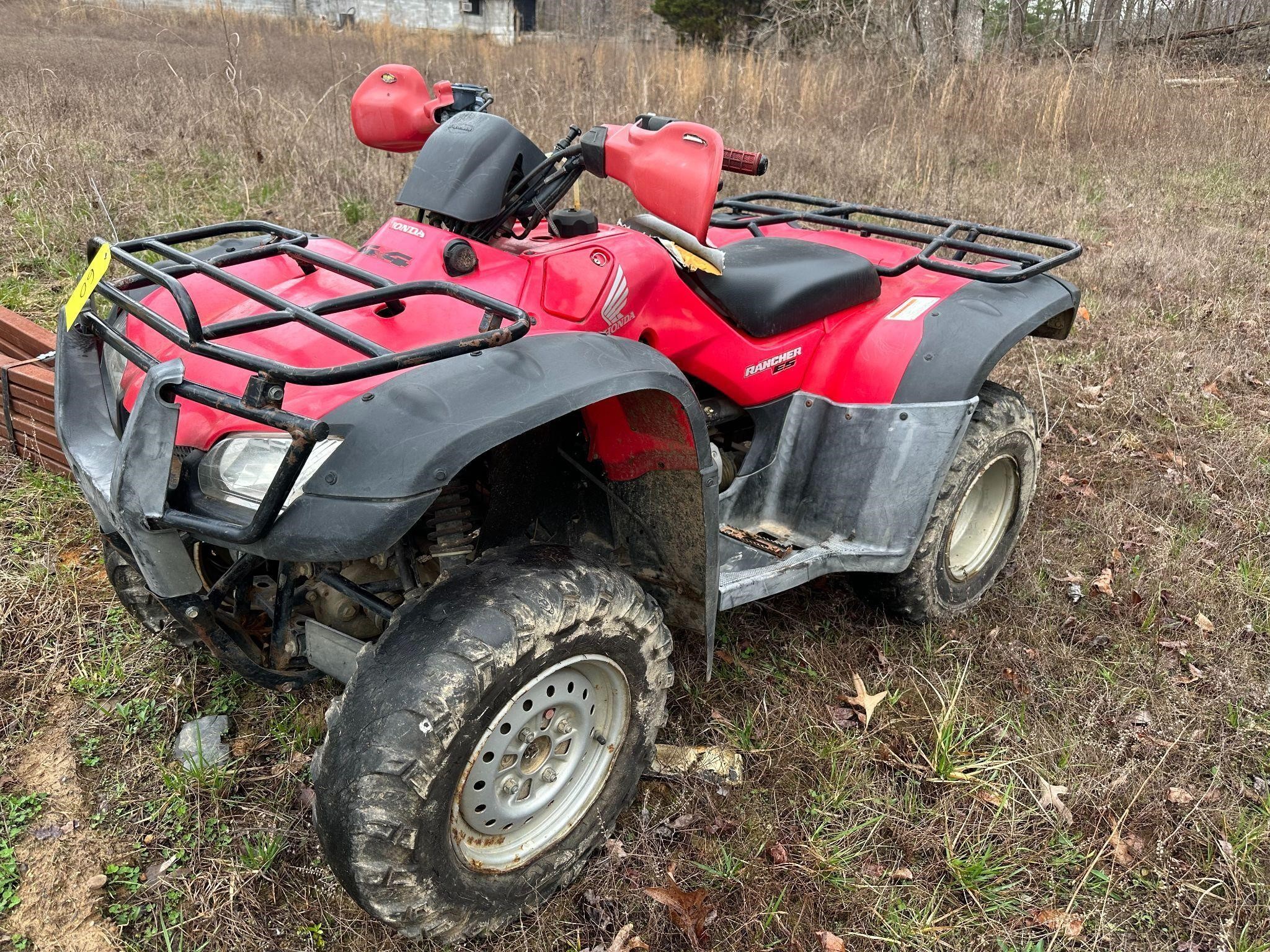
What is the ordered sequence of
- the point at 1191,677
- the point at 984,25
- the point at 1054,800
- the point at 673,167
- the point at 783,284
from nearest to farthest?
the point at 673,167 < the point at 1054,800 < the point at 783,284 < the point at 1191,677 < the point at 984,25

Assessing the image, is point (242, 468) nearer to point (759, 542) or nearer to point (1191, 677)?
point (759, 542)

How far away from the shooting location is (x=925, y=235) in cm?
324

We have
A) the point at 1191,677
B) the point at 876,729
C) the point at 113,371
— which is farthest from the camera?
the point at 1191,677

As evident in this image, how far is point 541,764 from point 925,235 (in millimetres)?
2251

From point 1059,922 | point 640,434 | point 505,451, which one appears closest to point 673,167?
point 640,434

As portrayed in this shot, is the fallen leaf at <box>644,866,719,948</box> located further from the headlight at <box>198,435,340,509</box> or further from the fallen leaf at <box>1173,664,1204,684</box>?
the fallen leaf at <box>1173,664,1204,684</box>

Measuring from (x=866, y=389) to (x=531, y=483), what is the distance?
1058mm

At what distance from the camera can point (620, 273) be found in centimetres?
220

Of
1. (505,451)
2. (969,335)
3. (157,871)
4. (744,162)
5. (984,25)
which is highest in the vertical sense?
(984,25)

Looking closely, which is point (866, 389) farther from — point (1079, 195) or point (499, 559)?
point (1079, 195)

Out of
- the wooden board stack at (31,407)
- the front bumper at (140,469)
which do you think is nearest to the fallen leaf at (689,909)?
the front bumper at (140,469)

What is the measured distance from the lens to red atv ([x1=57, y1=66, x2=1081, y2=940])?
1624 mm

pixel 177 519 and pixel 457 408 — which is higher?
pixel 457 408

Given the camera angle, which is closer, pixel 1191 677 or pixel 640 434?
pixel 640 434
